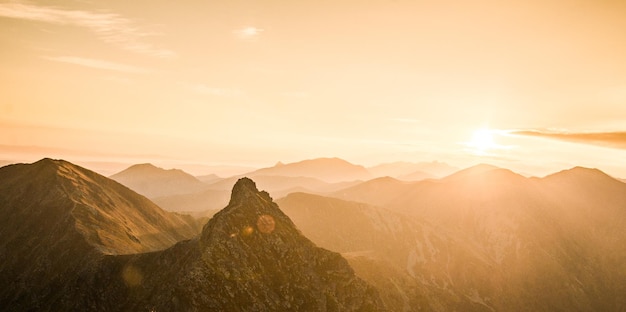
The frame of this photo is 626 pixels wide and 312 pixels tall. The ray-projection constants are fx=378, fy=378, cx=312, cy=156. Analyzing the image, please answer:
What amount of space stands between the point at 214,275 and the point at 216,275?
18.1 inches

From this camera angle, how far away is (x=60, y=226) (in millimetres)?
106625

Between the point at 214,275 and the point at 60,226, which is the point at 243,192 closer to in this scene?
the point at 214,275

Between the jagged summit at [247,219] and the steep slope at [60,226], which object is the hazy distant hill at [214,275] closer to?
the jagged summit at [247,219]

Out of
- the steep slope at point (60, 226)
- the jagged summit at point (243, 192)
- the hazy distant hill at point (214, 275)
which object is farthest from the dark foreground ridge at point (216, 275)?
the steep slope at point (60, 226)

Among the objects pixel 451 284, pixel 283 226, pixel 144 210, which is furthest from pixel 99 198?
pixel 451 284

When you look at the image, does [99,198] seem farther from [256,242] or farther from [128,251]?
[256,242]

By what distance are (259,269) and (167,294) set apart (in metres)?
19.8

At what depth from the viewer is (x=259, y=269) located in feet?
276

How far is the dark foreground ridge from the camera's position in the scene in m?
75.7

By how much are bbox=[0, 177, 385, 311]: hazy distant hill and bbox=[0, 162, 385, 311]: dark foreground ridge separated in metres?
0.20

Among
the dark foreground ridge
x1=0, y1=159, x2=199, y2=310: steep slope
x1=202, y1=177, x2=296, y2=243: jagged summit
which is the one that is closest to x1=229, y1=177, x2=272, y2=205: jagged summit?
x1=202, y1=177, x2=296, y2=243: jagged summit

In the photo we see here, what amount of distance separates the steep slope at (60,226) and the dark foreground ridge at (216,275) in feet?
1.76

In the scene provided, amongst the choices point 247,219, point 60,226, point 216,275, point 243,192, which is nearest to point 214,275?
point 216,275

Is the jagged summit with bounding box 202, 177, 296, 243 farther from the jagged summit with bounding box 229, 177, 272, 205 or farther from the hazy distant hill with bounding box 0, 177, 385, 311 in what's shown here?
the hazy distant hill with bounding box 0, 177, 385, 311
